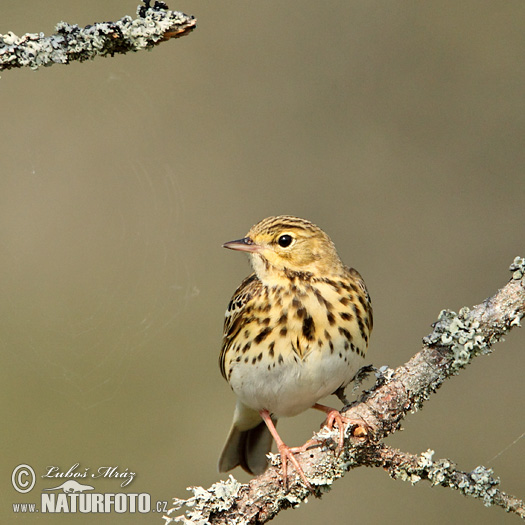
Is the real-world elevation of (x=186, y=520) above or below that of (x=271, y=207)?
below

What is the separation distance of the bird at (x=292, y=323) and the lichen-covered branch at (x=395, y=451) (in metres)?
0.61

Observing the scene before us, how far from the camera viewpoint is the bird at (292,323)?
340 centimetres

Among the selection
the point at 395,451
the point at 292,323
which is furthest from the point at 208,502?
the point at 292,323

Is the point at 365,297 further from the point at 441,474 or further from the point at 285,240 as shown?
the point at 441,474

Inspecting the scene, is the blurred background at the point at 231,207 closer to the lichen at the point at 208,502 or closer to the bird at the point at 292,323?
the bird at the point at 292,323

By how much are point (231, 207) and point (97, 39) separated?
3.87 meters

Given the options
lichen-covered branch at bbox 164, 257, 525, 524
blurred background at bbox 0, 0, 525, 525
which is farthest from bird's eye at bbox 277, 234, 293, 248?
blurred background at bbox 0, 0, 525, 525

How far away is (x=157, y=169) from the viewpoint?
6.27 m

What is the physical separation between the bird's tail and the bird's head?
999 millimetres

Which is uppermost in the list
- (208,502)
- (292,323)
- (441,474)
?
(292,323)

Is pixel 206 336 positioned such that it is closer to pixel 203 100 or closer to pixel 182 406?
pixel 182 406

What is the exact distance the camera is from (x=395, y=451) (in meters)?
2.69

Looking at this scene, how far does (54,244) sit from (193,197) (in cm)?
119

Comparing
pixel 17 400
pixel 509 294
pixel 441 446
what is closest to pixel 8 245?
pixel 17 400
